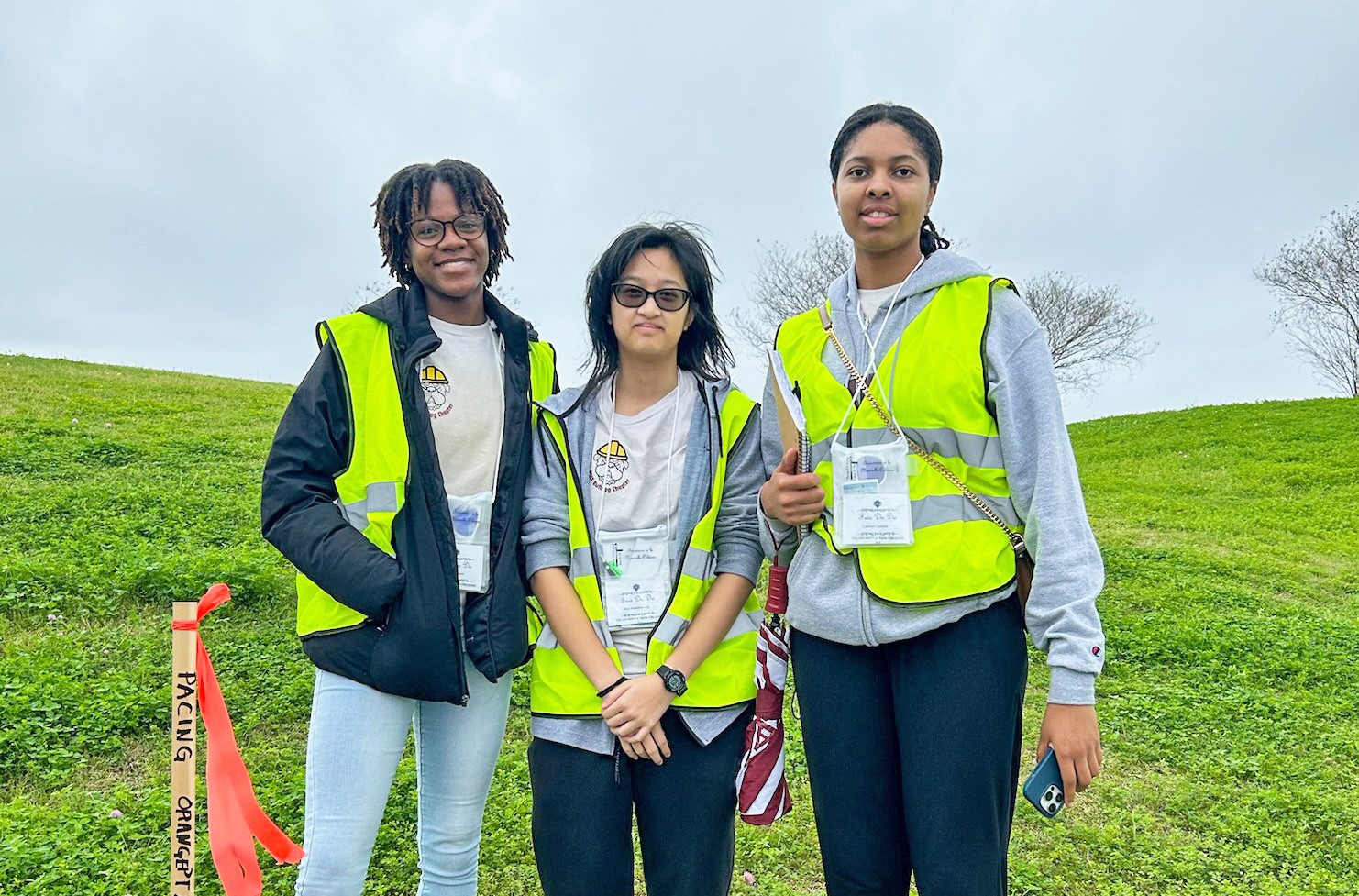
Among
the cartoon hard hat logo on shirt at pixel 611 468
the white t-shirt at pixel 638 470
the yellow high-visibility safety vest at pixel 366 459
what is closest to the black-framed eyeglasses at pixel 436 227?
the yellow high-visibility safety vest at pixel 366 459

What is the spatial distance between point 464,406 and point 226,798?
109 cm

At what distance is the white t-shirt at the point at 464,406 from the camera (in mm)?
2488

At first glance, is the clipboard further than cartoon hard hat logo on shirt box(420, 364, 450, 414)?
No

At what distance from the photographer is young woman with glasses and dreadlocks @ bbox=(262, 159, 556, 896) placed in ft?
7.46

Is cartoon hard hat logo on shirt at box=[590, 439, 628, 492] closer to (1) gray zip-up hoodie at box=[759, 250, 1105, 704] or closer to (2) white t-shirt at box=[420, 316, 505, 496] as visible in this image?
(2) white t-shirt at box=[420, 316, 505, 496]

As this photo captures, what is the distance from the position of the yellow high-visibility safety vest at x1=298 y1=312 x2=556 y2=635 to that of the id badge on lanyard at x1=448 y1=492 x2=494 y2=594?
5.8 inches

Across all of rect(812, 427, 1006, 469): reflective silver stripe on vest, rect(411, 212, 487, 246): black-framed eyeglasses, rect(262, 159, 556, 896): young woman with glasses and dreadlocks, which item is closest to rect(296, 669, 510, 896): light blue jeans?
rect(262, 159, 556, 896): young woman with glasses and dreadlocks

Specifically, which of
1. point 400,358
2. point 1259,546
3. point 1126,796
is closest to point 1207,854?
point 1126,796

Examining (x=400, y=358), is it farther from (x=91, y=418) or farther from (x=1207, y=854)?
(x=91, y=418)

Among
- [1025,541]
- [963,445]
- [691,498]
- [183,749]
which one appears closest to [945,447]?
[963,445]

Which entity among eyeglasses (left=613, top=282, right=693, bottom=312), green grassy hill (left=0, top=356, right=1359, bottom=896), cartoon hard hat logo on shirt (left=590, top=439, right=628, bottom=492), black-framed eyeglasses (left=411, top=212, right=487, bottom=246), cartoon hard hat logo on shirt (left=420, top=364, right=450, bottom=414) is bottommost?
green grassy hill (left=0, top=356, right=1359, bottom=896)

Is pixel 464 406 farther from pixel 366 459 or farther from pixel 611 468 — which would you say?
pixel 611 468

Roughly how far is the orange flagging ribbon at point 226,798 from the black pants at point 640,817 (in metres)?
0.61

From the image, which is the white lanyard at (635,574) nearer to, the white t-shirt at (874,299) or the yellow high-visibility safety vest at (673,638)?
the yellow high-visibility safety vest at (673,638)
